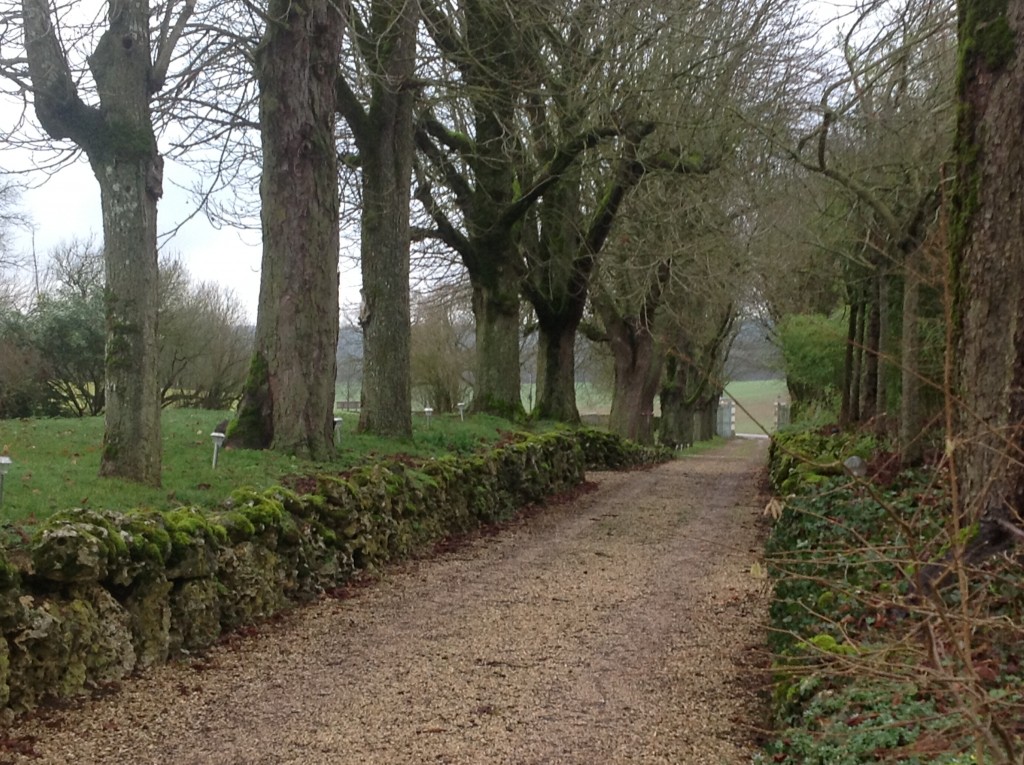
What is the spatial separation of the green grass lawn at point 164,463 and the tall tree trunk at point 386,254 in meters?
0.56

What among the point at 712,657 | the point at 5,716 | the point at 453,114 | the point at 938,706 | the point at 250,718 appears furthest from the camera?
the point at 453,114

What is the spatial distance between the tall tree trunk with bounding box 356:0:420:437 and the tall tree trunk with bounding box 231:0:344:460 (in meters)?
2.52

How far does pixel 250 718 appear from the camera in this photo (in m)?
4.88

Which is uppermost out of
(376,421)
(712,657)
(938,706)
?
(376,421)

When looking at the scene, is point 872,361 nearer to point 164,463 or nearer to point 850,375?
point 850,375

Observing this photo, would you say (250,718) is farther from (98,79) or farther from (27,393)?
(27,393)

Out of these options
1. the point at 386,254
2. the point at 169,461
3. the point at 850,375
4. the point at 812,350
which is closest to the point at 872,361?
the point at 850,375

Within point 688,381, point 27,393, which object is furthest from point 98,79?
point 688,381

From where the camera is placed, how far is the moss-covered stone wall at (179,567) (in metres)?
4.74

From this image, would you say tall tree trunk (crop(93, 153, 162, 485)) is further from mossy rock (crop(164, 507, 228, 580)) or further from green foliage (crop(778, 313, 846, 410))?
green foliage (crop(778, 313, 846, 410))

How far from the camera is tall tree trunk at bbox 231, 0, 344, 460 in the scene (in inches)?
391

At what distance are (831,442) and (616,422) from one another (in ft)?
39.5

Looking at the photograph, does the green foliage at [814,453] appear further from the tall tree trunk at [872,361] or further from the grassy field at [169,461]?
the grassy field at [169,461]

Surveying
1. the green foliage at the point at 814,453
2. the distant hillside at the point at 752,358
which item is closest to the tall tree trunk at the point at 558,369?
the green foliage at the point at 814,453
